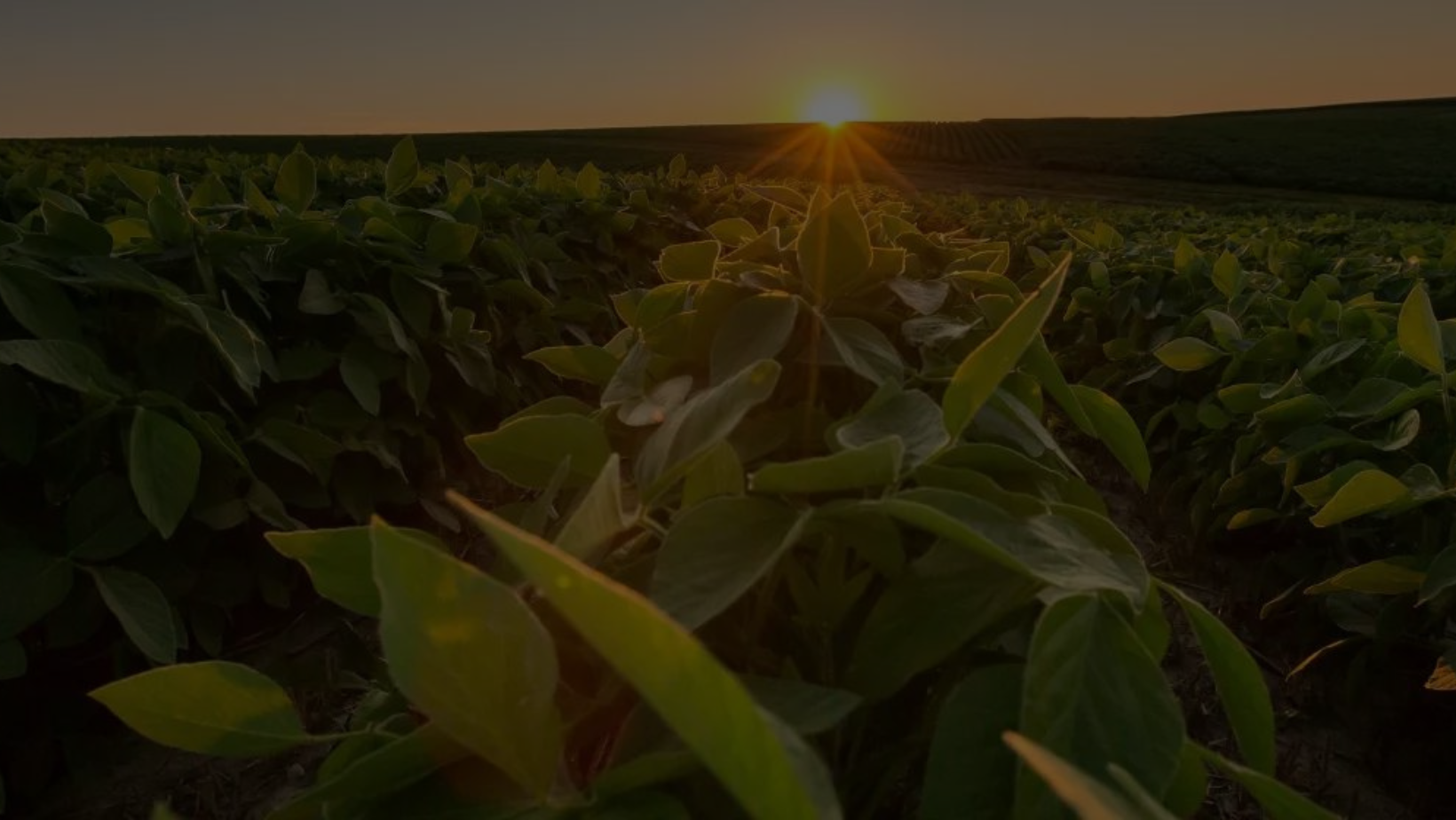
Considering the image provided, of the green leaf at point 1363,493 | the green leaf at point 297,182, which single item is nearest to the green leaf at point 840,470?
the green leaf at point 1363,493

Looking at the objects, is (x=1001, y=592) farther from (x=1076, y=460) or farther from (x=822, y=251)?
(x=1076, y=460)

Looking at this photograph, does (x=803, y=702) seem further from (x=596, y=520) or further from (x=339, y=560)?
(x=339, y=560)

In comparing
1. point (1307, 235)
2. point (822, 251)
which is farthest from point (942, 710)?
point (1307, 235)

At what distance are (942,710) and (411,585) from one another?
0.31 metres

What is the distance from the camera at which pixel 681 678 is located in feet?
1.27

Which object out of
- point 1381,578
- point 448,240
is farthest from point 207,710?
point 448,240

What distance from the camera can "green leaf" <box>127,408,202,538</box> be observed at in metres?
1.84

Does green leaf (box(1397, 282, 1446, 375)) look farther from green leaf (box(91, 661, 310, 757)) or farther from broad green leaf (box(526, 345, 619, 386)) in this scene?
green leaf (box(91, 661, 310, 757))

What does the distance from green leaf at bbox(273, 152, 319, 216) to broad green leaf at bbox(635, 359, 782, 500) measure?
9.15ft

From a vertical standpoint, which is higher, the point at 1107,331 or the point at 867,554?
the point at 867,554

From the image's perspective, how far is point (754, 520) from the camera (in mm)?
670

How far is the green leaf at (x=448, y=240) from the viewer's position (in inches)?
131

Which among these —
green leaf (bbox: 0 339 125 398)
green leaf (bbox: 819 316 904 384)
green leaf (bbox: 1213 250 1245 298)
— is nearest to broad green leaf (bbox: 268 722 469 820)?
green leaf (bbox: 819 316 904 384)

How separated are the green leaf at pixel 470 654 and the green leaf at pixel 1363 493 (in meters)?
1.33
